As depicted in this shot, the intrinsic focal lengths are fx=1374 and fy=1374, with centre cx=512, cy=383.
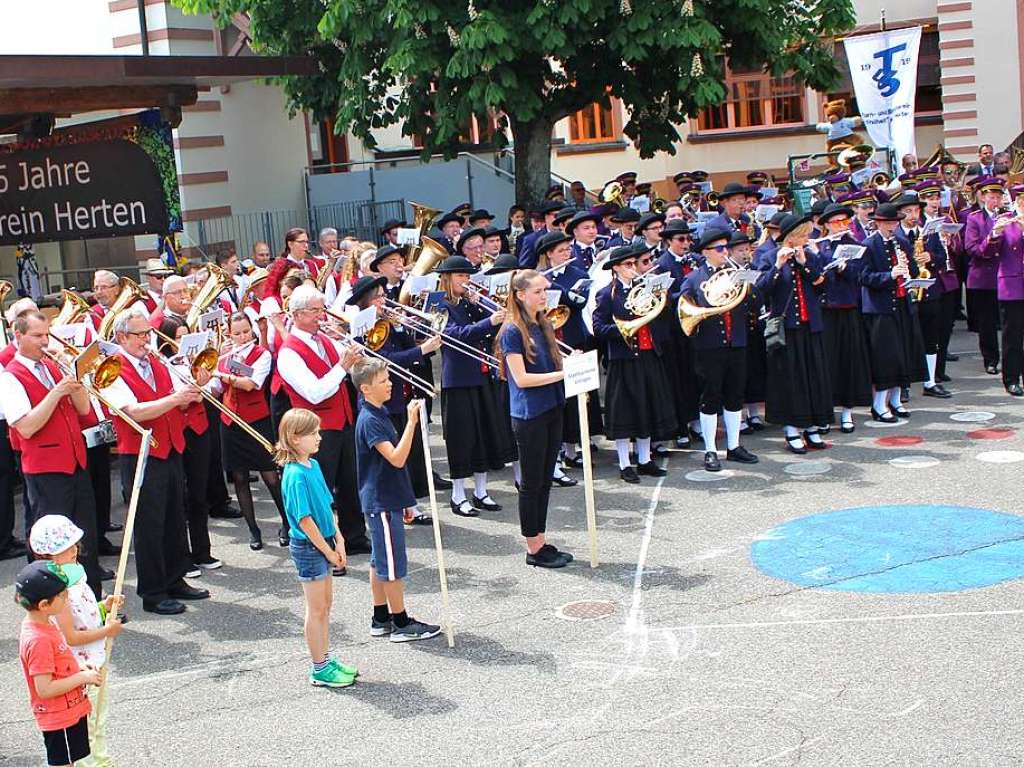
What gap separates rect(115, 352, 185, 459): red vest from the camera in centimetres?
Answer: 916

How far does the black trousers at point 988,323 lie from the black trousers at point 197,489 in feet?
28.9

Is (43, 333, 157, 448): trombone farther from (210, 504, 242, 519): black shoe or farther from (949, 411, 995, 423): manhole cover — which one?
(949, 411, 995, 423): manhole cover

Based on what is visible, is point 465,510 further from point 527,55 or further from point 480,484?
point 527,55

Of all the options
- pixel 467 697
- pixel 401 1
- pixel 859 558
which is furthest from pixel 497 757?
pixel 401 1

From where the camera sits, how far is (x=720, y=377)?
1197 cm

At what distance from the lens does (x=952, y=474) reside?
1088cm

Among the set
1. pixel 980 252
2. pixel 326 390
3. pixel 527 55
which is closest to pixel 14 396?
pixel 326 390

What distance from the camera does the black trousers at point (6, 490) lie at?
36.5 ft

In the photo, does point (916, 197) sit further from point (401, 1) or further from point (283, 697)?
point (283, 697)

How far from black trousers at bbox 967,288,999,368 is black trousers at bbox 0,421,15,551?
32.8 feet

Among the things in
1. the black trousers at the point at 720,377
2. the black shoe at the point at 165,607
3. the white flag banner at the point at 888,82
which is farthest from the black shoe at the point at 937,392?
the black shoe at the point at 165,607

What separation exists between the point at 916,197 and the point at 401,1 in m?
6.61

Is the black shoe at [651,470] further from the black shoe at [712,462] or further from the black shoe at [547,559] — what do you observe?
the black shoe at [547,559]

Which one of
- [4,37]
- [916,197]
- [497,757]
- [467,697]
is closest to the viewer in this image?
[497,757]
